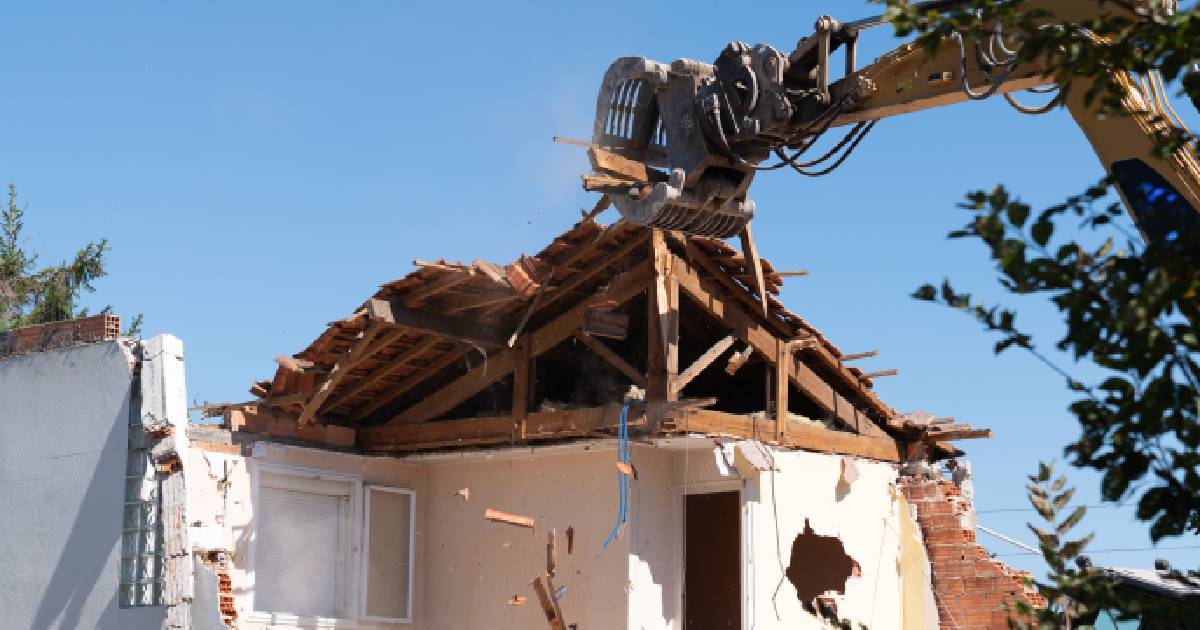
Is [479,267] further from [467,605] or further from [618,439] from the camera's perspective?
[467,605]

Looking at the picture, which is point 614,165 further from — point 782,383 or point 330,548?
point 330,548

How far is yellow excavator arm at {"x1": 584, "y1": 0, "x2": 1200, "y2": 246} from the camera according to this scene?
30.9ft

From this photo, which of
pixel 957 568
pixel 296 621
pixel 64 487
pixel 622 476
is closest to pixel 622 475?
pixel 622 476

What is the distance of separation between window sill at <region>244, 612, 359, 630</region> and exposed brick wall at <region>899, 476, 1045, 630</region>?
6.75 metres

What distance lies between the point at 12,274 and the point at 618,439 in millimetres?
19143

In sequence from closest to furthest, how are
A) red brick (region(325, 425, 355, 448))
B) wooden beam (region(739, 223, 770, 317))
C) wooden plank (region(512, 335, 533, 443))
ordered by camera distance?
wooden beam (region(739, 223, 770, 317))
wooden plank (region(512, 335, 533, 443))
red brick (region(325, 425, 355, 448))

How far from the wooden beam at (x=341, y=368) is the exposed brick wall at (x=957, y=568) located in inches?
257

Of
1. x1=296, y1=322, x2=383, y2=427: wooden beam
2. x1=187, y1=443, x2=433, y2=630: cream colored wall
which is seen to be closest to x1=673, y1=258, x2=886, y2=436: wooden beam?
x1=296, y1=322, x2=383, y2=427: wooden beam

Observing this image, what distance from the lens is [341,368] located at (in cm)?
1460

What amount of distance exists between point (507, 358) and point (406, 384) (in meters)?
1.62

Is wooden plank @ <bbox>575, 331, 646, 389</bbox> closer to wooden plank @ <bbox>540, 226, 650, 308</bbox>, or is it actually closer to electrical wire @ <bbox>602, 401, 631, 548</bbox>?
electrical wire @ <bbox>602, 401, 631, 548</bbox>

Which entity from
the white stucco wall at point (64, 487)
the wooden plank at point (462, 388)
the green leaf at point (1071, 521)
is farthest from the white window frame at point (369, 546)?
the green leaf at point (1071, 521)

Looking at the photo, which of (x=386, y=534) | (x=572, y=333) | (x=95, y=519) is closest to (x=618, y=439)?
(x=572, y=333)

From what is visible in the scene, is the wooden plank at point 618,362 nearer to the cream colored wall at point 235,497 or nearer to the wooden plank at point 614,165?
the wooden plank at point 614,165
